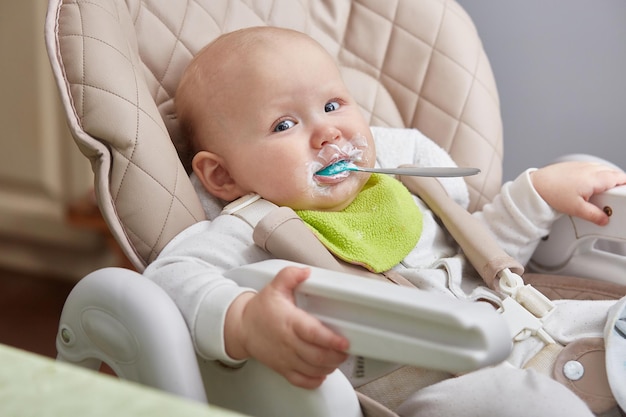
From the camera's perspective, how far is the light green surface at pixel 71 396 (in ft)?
1.29

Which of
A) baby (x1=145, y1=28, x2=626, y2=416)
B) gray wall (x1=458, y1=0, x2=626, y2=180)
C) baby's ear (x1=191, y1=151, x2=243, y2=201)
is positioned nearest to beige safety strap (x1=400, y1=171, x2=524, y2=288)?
baby (x1=145, y1=28, x2=626, y2=416)

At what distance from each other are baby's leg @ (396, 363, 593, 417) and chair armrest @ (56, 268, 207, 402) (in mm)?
207

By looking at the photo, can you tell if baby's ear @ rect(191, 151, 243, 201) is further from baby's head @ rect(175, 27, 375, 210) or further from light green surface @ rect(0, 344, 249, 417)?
light green surface @ rect(0, 344, 249, 417)

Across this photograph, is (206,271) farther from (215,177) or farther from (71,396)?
(71,396)

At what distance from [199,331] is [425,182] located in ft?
1.40

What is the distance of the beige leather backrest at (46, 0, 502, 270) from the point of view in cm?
86

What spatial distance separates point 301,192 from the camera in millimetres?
915

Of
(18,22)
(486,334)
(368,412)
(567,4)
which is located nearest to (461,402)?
(368,412)

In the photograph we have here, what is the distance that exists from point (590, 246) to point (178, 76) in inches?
22.6

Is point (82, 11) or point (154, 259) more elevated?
point (82, 11)

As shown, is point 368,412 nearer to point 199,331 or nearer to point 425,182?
point 199,331

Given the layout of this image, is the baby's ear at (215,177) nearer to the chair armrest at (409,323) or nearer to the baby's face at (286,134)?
the baby's face at (286,134)

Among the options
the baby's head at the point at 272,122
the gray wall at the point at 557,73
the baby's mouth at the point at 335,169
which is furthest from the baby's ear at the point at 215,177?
the gray wall at the point at 557,73

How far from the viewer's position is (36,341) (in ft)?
6.23
